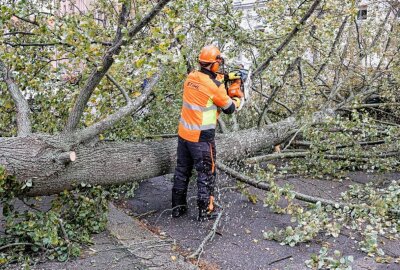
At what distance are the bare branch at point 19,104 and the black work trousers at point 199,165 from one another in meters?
1.46

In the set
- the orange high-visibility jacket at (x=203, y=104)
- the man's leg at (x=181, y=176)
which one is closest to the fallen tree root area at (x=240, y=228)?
the man's leg at (x=181, y=176)

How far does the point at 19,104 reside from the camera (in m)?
4.11

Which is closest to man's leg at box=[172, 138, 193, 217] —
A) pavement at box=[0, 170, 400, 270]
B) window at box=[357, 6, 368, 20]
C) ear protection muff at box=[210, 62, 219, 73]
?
pavement at box=[0, 170, 400, 270]

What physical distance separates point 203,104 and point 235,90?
0.43 m

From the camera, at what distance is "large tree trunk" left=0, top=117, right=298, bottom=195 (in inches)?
130

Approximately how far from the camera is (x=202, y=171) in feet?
14.0

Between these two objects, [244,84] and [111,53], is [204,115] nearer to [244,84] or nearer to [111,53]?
[244,84]

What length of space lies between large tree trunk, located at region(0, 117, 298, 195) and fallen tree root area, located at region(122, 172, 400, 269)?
1.71 feet

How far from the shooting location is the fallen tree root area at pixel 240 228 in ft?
11.7

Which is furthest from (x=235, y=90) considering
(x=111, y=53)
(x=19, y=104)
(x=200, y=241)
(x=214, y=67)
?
(x=19, y=104)

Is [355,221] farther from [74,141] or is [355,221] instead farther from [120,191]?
[120,191]

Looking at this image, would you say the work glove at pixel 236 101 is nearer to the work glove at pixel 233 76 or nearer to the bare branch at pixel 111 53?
the work glove at pixel 233 76

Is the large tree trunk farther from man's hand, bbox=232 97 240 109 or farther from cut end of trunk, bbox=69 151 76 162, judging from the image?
man's hand, bbox=232 97 240 109

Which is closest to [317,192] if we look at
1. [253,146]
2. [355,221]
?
[253,146]
